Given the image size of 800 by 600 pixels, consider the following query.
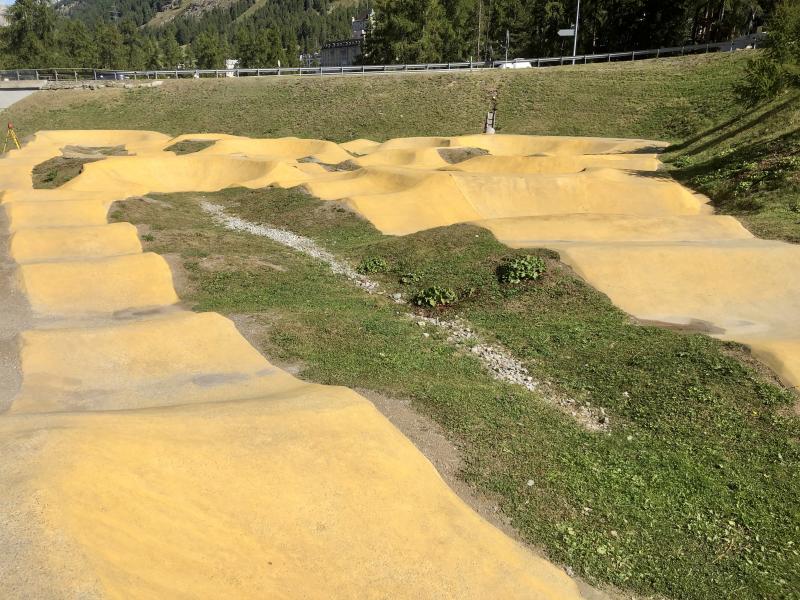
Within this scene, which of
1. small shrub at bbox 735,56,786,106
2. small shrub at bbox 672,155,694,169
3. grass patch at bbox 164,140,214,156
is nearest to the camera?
small shrub at bbox 735,56,786,106

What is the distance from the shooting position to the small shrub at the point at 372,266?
63.4ft

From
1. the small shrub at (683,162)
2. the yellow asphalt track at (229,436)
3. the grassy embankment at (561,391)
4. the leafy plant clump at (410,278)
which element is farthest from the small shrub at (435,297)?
the small shrub at (683,162)

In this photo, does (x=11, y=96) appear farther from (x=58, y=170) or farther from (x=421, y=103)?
(x=421, y=103)

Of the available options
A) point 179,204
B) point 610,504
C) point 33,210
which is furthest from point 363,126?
point 610,504

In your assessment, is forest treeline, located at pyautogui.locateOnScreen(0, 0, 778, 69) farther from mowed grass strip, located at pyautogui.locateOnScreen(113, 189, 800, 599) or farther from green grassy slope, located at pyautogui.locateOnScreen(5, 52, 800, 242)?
mowed grass strip, located at pyautogui.locateOnScreen(113, 189, 800, 599)

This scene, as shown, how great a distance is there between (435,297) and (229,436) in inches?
363

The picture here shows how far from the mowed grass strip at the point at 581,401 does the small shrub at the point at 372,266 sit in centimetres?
29

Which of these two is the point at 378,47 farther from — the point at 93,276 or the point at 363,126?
the point at 93,276

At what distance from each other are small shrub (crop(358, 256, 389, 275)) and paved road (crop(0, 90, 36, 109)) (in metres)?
52.6

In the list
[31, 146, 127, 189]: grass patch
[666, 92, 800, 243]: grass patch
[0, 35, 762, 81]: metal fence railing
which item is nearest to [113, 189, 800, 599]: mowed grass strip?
[666, 92, 800, 243]: grass patch

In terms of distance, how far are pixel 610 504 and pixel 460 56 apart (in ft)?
261

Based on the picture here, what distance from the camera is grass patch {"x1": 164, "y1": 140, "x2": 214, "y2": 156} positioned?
41000mm

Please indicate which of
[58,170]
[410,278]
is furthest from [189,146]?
[410,278]

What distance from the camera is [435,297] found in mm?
Result: 16500
